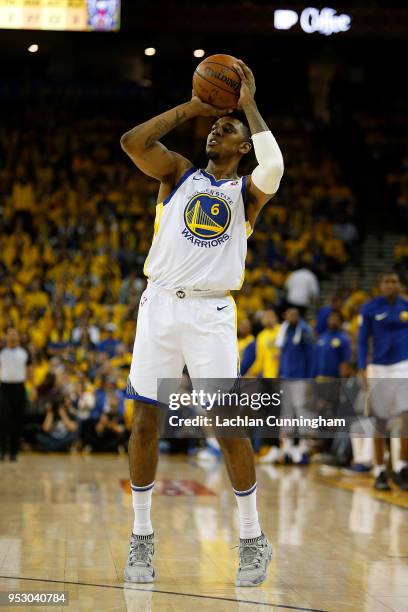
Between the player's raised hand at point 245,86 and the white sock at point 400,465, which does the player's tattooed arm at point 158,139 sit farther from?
the white sock at point 400,465

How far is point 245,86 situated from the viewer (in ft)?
14.4

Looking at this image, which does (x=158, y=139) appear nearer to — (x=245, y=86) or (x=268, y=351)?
(x=245, y=86)

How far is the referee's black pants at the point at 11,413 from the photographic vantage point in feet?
37.5

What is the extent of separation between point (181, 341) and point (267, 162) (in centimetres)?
89

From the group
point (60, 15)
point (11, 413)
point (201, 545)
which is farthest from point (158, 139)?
point (60, 15)

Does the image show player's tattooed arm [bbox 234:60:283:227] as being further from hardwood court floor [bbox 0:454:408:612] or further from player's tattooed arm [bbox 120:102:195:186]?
hardwood court floor [bbox 0:454:408:612]

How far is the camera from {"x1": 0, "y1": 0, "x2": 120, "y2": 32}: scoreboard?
43.7 feet

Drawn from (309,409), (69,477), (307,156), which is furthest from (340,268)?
(309,409)

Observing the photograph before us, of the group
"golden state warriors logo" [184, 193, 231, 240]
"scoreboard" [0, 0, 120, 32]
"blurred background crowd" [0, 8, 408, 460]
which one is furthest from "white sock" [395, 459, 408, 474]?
"scoreboard" [0, 0, 120, 32]

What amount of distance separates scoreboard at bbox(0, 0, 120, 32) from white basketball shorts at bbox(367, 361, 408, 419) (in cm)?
738

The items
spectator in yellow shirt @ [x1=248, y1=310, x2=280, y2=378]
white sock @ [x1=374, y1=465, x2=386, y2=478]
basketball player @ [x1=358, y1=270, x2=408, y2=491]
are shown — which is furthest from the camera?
spectator in yellow shirt @ [x1=248, y1=310, x2=280, y2=378]

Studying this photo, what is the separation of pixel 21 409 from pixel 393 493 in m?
5.25

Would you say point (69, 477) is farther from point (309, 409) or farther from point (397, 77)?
point (397, 77)

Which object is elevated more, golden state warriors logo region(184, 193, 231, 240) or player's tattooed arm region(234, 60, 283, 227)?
player's tattooed arm region(234, 60, 283, 227)
